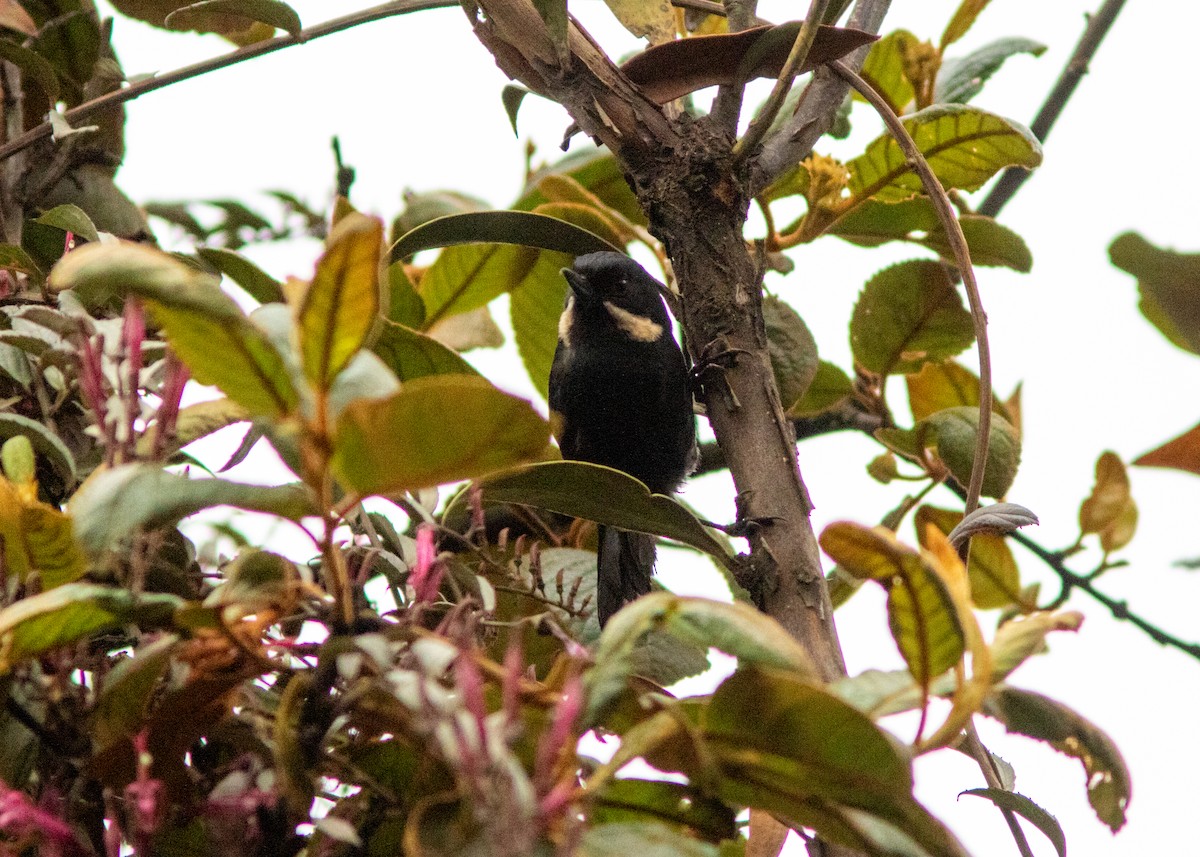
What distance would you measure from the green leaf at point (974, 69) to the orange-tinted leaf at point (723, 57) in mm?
613

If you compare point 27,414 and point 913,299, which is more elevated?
point 913,299

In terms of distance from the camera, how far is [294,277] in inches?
29.7

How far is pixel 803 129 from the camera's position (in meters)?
1.27

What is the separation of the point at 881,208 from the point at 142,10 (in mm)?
1040

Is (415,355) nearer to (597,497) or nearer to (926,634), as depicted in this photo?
(597,497)

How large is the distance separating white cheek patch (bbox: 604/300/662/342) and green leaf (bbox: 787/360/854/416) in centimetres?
84

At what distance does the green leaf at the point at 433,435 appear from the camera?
2.20 ft

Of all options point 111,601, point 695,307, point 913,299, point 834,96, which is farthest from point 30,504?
point 913,299

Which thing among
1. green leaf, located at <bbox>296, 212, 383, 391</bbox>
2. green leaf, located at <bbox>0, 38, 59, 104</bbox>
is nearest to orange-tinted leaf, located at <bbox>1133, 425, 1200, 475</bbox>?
green leaf, located at <bbox>296, 212, 383, 391</bbox>

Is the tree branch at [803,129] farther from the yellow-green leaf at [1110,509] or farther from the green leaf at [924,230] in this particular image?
the yellow-green leaf at [1110,509]

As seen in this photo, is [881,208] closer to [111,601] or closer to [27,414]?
[27,414]

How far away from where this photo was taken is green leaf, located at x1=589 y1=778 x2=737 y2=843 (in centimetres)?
79

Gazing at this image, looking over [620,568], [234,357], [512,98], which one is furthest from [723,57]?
[620,568]

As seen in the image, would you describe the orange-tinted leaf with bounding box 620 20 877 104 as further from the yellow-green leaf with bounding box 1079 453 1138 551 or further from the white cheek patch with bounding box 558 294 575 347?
the white cheek patch with bounding box 558 294 575 347
